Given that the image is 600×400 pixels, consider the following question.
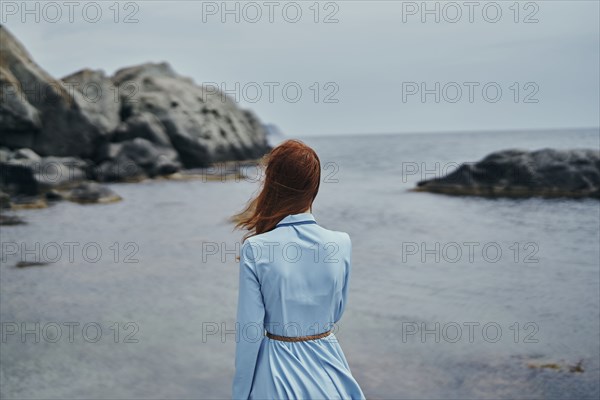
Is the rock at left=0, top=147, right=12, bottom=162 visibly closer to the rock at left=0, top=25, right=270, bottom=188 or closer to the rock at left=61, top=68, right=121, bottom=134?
the rock at left=0, top=25, right=270, bottom=188

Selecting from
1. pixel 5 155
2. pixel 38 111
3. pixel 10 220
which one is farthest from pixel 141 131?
pixel 10 220

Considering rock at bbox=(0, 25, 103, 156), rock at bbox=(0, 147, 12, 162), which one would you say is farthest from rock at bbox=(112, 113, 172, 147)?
rock at bbox=(0, 147, 12, 162)

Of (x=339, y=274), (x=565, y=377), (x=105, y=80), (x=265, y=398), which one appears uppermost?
(x=105, y=80)

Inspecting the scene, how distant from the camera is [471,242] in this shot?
1728 centimetres

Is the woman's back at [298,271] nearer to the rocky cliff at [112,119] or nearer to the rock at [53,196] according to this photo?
the rock at [53,196]

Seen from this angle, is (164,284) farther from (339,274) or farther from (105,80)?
(105,80)

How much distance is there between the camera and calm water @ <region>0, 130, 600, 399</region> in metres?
6.88

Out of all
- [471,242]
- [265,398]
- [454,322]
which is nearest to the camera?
[265,398]

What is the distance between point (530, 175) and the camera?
26.7 m

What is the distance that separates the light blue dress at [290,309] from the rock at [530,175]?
78.6ft

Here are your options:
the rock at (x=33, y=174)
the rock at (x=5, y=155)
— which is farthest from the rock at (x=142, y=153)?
the rock at (x=5, y=155)

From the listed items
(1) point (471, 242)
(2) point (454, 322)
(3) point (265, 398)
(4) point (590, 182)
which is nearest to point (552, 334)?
(2) point (454, 322)

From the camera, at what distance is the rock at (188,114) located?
134 feet

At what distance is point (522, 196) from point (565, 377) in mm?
19791
